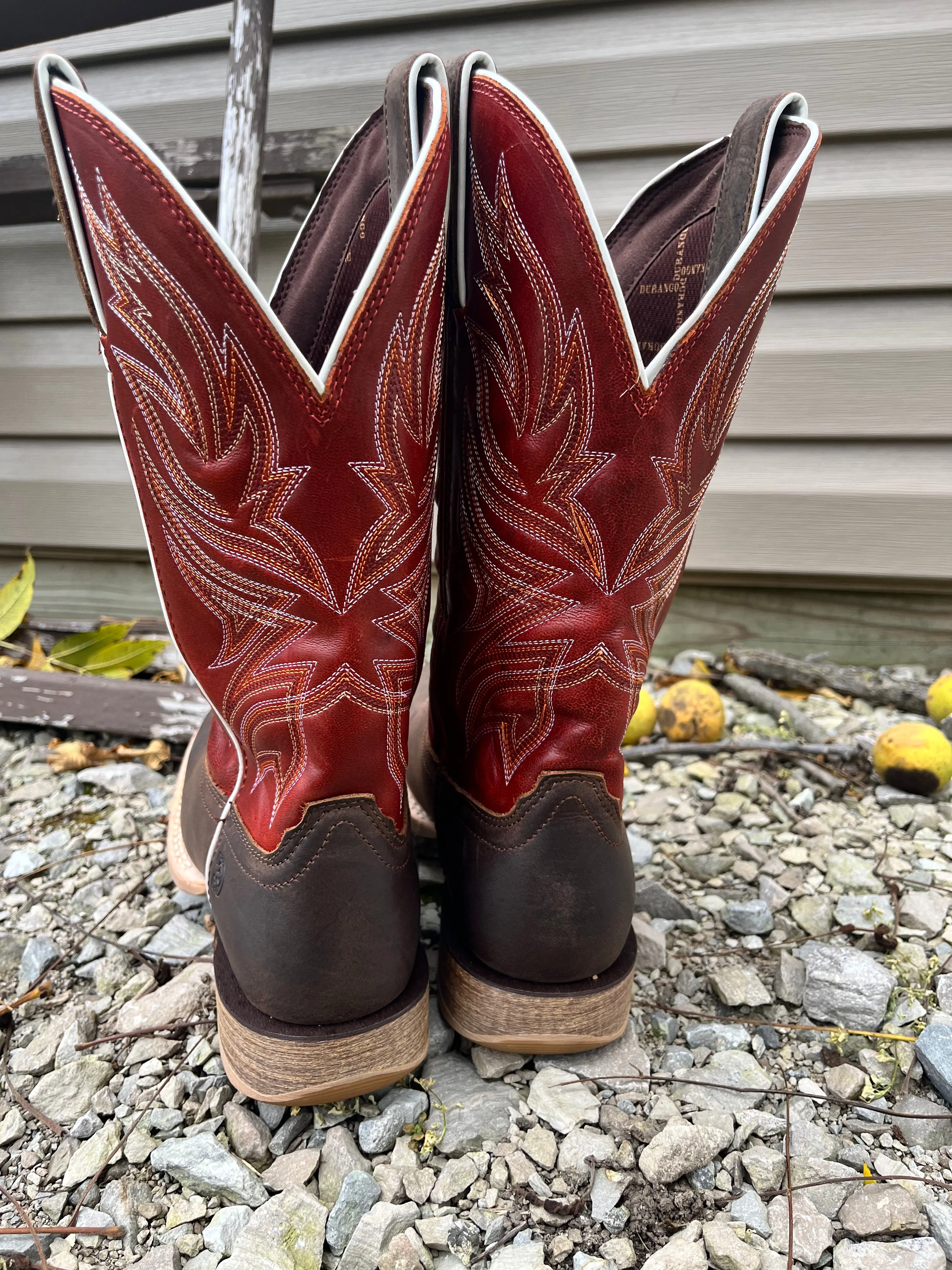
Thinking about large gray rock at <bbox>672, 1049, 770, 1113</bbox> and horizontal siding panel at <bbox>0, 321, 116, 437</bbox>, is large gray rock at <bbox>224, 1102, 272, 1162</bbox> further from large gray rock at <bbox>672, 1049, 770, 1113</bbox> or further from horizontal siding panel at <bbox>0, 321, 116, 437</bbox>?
horizontal siding panel at <bbox>0, 321, 116, 437</bbox>

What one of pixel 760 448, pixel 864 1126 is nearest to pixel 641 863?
pixel 864 1126

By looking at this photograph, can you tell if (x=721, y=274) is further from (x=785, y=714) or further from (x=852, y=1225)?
(x=785, y=714)

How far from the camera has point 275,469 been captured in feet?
2.38

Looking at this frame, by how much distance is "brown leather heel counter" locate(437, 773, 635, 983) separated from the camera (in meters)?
0.88

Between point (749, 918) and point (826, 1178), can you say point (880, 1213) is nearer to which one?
point (826, 1178)

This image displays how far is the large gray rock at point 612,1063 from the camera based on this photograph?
91 cm

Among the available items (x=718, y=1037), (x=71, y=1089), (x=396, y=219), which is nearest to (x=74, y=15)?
(x=396, y=219)

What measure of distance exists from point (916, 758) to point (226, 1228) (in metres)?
1.30

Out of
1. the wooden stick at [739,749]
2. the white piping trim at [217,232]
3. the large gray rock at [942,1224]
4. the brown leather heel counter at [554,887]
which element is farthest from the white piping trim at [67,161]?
the wooden stick at [739,749]

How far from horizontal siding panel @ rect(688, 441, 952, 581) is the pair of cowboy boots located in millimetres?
1193

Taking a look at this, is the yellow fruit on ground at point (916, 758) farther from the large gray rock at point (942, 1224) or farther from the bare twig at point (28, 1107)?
the bare twig at point (28, 1107)

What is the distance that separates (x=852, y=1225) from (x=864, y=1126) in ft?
0.42

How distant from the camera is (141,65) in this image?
2006mm

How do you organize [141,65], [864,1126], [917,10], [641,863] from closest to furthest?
[864,1126] < [641,863] < [917,10] < [141,65]
